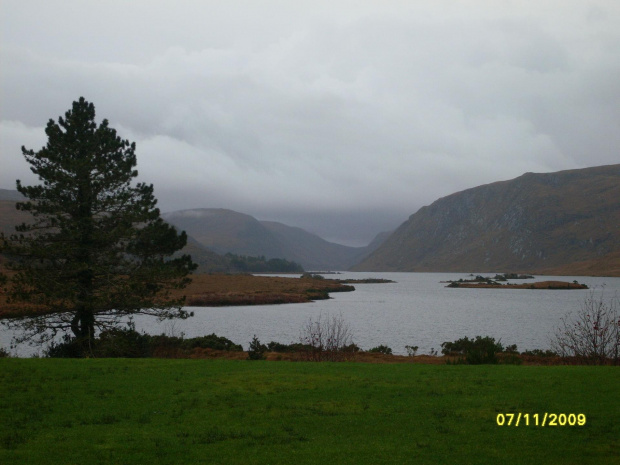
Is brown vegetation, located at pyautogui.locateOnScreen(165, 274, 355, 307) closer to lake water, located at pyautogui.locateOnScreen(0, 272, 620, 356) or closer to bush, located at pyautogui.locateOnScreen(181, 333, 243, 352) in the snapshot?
lake water, located at pyautogui.locateOnScreen(0, 272, 620, 356)

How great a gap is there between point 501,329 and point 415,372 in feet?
98.4

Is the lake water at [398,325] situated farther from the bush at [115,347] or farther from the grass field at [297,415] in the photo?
the grass field at [297,415]

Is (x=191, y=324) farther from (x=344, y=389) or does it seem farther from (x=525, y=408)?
(x=525, y=408)

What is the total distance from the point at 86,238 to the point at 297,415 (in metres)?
18.5

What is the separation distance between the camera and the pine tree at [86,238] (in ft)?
79.6

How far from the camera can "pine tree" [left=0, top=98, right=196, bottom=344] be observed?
79.6 ft

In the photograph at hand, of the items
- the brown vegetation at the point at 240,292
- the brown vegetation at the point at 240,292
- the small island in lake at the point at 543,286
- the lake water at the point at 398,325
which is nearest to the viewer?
the lake water at the point at 398,325

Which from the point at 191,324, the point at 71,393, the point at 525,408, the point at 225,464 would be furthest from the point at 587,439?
the point at 191,324

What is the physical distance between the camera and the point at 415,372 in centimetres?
1644

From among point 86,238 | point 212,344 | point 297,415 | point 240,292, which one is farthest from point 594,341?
point 240,292
